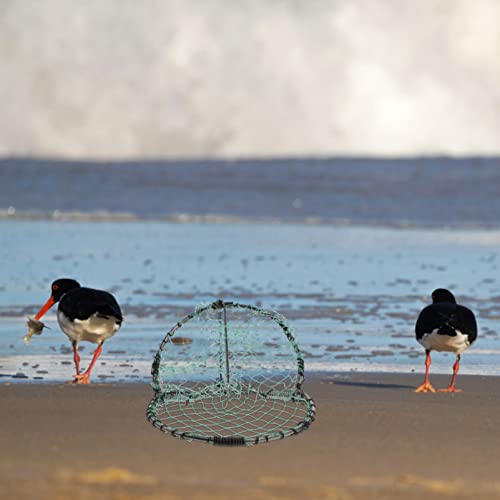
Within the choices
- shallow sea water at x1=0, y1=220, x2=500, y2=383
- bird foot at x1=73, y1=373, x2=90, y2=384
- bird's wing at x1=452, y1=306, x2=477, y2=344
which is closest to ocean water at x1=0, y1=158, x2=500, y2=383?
shallow sea water at x1=0, y1=220, x2=500, y2=383

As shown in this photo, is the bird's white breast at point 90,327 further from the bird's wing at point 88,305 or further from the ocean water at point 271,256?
the ocean water at point 271,256

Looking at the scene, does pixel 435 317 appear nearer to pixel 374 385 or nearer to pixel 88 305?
pixel 374 385

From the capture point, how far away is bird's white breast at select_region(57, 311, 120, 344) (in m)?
8.74

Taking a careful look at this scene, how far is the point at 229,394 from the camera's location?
793 centimetres

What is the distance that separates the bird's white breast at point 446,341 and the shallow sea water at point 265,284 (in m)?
0.88

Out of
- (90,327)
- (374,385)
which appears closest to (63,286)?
(90,327)

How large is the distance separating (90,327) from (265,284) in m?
7.23

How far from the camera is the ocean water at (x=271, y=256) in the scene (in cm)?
1045

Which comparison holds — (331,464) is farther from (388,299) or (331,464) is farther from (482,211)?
(482,211)

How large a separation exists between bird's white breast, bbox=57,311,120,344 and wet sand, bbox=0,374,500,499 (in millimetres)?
749

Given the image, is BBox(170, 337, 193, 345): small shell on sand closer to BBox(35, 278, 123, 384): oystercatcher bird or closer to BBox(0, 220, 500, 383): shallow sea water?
BBox(0, 220, 500, 383): shallow sea water

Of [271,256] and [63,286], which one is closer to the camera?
[63,286]

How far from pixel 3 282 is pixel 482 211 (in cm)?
2906

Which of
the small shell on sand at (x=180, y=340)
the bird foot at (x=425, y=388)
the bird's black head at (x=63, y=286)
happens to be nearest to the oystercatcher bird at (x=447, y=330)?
the bird foot at (x=425, y=388)
